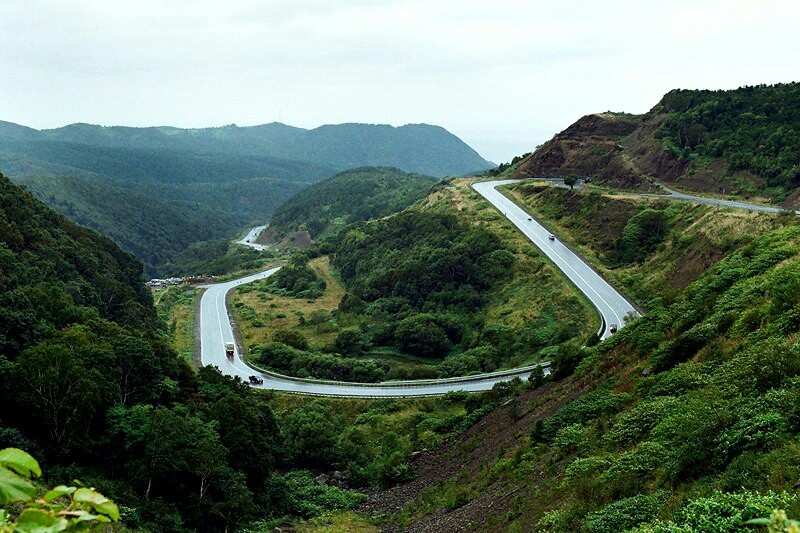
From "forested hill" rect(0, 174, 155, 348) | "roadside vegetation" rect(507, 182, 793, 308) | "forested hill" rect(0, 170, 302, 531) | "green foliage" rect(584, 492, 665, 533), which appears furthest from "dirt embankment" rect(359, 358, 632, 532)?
"roadside vegetation" rect(507, 182, 793, 308)

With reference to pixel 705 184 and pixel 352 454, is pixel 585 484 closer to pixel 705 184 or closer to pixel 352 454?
pixel 352 454

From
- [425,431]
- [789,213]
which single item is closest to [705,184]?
[789,213]

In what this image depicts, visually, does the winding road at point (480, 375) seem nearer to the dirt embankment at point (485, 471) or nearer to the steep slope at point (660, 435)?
the dirt embankment at point (485, 471)

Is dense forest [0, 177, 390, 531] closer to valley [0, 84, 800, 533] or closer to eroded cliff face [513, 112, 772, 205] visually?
valley [0, 84, 800, 533]

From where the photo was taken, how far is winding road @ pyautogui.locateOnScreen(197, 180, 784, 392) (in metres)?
39.8

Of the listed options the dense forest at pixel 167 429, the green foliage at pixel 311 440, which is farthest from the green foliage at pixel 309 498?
the green foliage at pixel 311 440

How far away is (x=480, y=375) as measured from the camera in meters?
40.8

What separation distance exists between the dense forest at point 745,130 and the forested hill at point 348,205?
76.0m

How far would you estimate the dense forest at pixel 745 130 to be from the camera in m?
54.8

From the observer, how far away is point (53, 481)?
1731 cm

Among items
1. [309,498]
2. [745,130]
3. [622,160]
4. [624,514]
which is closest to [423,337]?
[309,498]

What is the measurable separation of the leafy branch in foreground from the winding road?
3694cm

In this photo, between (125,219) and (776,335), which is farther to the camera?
(125,219)

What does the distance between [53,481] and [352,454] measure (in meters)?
15.1
